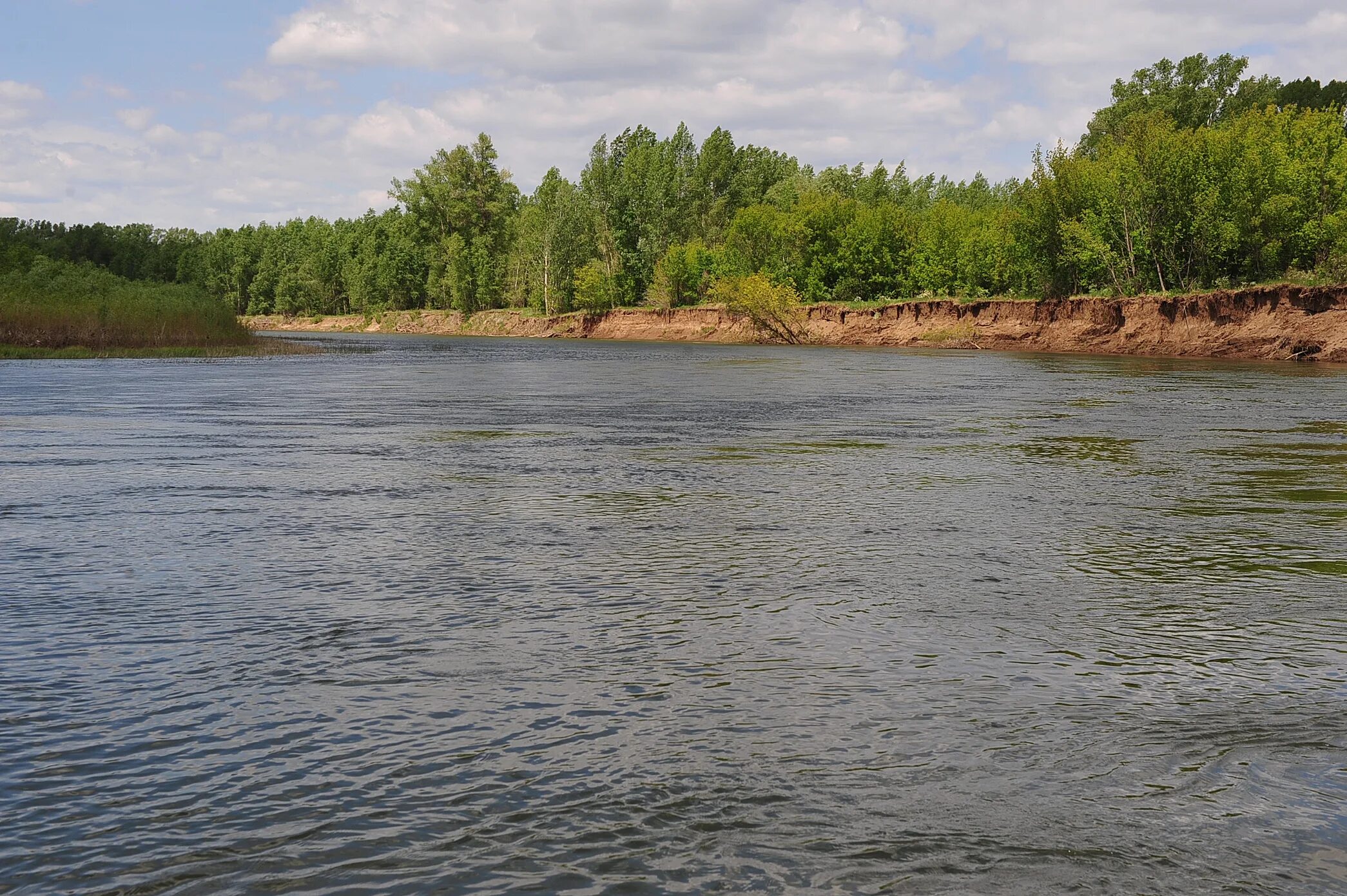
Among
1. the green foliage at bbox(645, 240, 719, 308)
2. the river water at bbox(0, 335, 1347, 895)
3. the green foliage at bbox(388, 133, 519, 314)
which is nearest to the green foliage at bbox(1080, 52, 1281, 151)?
the green foliage at bbox(645, 240, 719, 308)

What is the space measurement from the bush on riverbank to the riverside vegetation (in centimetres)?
15

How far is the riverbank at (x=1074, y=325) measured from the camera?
212 ft

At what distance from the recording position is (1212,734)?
6422 millimetres

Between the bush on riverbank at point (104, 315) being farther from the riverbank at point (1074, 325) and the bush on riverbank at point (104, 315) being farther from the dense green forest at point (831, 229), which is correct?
the dense green forest at point (831, 229)

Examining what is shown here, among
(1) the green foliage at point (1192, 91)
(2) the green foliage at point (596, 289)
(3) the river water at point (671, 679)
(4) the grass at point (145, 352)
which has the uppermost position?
(1) the green foliage at point (1192, 91)

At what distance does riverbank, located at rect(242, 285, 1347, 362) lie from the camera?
212ft

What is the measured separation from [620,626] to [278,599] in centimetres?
302

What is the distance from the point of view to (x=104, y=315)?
60.6 meters

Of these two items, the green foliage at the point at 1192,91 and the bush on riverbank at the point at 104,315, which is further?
the green foliage at the point at 1192,91

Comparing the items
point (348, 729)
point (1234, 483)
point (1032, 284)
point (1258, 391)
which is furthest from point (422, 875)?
point (1032, 284)

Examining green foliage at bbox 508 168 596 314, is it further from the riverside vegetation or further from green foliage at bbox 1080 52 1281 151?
green foliage at bbox 1080 52 1281 151

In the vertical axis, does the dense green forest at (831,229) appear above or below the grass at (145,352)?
above

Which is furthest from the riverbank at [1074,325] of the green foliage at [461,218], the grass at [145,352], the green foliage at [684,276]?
the green foliage at [461,218]

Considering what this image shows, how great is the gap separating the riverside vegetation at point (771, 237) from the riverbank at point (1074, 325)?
3.02m
